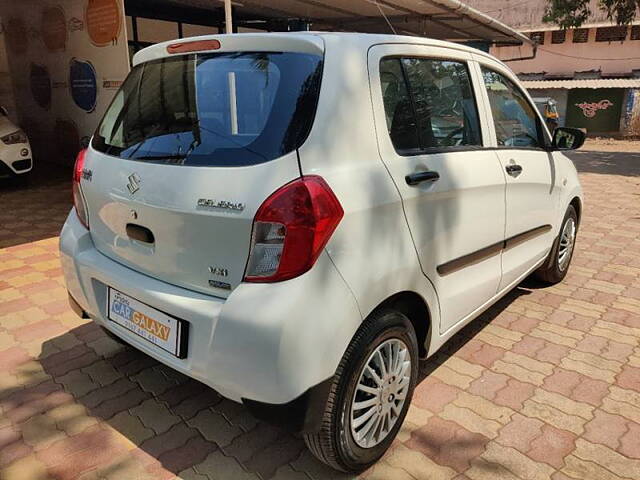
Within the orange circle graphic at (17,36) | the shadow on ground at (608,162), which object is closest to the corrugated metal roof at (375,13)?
the orange circle graphic at (17,36)

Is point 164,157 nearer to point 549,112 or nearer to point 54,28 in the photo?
point 54,28

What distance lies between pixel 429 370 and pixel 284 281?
1.55m

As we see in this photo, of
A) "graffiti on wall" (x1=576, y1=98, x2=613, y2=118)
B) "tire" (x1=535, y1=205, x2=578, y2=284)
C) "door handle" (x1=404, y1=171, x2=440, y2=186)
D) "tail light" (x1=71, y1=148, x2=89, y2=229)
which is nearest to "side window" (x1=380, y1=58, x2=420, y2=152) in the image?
"door handle" (x1=404, y1=171, x2=440, y2=186)

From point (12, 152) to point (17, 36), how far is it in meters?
3.48

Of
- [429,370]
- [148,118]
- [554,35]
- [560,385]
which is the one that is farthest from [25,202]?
[554,35]

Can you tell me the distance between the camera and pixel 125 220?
217 cm

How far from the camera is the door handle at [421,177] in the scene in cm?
211

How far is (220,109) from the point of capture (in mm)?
2010

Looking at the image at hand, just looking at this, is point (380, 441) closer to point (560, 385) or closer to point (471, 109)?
point (560, 385)

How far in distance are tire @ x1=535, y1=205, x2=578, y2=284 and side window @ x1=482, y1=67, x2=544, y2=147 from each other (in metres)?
0.87

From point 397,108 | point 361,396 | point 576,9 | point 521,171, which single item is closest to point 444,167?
point 397,108

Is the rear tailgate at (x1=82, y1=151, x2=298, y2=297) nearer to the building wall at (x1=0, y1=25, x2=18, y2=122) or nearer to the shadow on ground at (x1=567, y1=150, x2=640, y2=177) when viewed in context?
the building wall at (x1=0, y1=25, x2=18, y2=122)

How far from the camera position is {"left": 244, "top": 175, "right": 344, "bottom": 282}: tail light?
173 centimetres

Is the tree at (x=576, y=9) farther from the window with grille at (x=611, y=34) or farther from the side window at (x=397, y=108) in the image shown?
the side window at (x=397, y=108)
